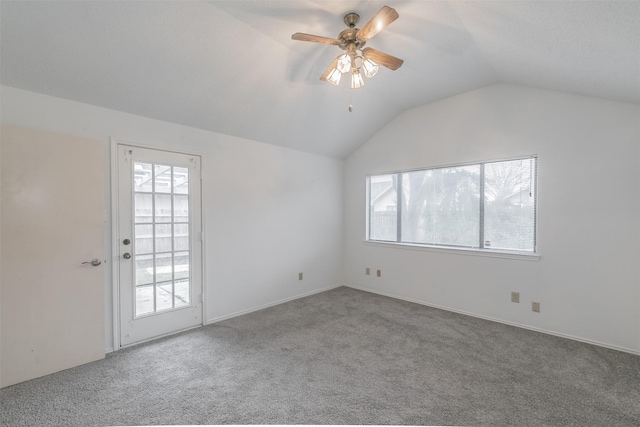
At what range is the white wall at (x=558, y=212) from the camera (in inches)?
109

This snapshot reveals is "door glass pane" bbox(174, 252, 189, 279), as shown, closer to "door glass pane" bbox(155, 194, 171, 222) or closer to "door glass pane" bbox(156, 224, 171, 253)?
"door glass pane" bbox(156, 224, 171, 253)

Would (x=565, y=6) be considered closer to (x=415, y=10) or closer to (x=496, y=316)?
(x=415, y=10)

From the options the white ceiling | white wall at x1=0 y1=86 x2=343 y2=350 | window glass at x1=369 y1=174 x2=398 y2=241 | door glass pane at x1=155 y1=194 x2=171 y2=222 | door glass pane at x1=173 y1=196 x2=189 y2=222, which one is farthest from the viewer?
window glass at x1=369 y1=174 x2=398 y2=241

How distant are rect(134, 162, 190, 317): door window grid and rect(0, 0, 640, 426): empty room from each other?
2 cm

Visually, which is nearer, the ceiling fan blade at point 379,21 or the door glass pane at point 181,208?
the ceiling fan blade at point 379,21

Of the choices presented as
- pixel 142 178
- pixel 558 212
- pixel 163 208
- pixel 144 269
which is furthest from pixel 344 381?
pixel 558 212

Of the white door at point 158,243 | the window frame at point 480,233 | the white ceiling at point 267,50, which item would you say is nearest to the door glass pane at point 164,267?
the white door at point 158,243

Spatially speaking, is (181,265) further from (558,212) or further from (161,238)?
(558,212)

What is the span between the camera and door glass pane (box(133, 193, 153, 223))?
115 inches

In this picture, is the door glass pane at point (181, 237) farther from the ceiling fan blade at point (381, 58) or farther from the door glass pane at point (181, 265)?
the ceiling fan blade at point (381, 58)

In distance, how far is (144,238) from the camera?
9.80 ft

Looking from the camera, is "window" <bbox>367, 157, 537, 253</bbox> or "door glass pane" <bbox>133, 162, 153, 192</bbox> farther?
"window" <bbox>367, 157, 537, 253</bbox>

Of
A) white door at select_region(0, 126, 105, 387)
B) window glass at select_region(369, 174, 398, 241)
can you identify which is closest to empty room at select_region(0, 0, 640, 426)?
white door at select_region(0, 126, 105, 387)

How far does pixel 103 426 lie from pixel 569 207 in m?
4.44
